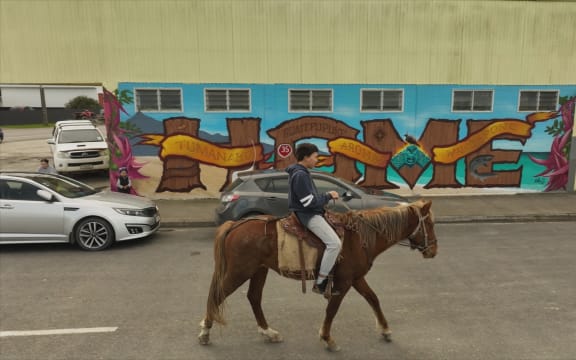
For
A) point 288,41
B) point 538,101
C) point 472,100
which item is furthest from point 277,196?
point 538,101

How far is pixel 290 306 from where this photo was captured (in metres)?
5.53

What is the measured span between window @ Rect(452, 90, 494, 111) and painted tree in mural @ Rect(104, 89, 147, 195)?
34.0ft

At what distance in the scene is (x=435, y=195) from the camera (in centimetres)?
1330

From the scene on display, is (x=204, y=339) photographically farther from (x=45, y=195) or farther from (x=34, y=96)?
(x=34, y=96)

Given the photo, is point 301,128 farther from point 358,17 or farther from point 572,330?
point 572,330

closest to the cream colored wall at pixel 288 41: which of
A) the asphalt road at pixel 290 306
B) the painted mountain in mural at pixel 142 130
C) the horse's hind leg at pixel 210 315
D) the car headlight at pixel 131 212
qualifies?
the painted mountain in mural at pixel 142 130

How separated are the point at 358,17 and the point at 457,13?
3.16 m

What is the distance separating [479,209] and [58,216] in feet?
35.5

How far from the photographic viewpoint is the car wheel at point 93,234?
7.99 meters

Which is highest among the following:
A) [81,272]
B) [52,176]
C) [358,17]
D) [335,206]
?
[358,17]

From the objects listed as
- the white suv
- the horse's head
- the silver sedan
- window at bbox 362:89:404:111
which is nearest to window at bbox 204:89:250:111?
window at bbox 362:89:404:111

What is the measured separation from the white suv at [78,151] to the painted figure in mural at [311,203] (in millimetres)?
13544

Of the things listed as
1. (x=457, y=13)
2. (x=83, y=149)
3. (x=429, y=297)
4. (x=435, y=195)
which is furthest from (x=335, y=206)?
(x=83, y=149)

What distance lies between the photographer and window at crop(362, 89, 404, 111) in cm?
1273
